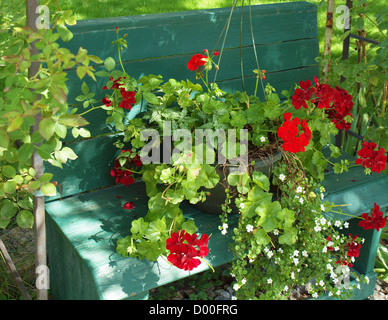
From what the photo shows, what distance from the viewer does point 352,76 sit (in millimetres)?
2289

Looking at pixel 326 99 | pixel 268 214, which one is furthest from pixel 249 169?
pixel 326 99

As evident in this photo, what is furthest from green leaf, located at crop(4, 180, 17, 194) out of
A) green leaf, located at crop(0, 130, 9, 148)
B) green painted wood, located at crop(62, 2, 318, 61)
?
green painted wood, located at crop(62, 2, 318, 61)

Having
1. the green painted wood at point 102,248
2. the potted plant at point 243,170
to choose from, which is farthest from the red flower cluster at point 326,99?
the green painted wood at point 102,248

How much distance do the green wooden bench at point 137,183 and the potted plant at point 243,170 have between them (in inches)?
3.0

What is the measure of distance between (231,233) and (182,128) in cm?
43

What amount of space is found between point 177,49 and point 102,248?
0.93 m

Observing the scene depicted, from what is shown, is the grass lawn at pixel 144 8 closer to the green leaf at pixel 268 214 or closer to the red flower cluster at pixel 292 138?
the red flower cluster at pixel 292 138

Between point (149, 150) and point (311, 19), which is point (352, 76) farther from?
point (149, 150)

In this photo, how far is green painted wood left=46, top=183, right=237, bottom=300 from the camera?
5.17ft

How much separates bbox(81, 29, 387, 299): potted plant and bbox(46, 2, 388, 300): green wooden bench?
0.08 metres

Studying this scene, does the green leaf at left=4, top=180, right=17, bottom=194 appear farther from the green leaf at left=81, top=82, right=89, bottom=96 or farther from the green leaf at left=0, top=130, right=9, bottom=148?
the green leaf at left=81, top=82, right=89, bottom=96

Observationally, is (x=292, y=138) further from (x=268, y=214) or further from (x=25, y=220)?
(x=25, y=220)

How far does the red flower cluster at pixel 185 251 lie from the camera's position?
150 centimetres
